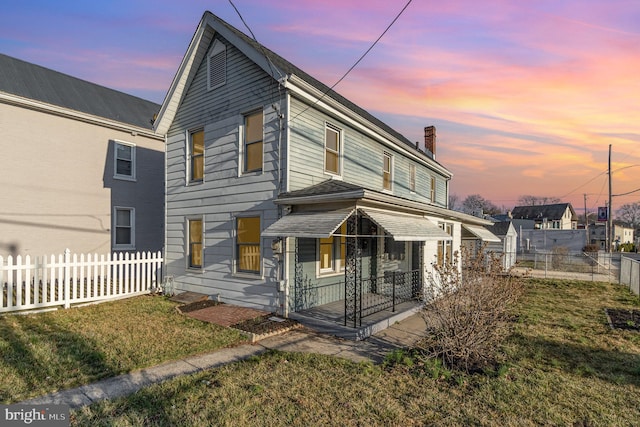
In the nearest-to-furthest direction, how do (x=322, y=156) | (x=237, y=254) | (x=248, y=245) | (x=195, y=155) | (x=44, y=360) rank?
(x=44, y=360) → (x=248, y=245) → (x=237, y=254) → (x=322, y=156) → (x=195, y=155)

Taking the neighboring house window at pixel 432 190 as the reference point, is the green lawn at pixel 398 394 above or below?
below

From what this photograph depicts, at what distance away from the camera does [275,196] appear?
891cm

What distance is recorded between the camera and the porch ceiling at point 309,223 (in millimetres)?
7234

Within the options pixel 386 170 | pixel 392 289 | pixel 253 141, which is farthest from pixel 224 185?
pixel 386 170

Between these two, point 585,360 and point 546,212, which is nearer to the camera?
point 585,360

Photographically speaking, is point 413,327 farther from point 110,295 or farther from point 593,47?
point 110,295

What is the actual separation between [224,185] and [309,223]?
385 centimetres

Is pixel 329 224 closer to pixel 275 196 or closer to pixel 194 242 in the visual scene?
pixel 275 196

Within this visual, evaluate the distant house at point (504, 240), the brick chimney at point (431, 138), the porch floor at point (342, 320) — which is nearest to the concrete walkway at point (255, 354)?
the porch floor at point (342, 320)

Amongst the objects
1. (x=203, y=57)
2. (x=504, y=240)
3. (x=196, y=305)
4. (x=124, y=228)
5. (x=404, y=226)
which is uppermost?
(x=203, y=57)

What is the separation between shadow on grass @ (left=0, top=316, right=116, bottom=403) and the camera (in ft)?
15.4

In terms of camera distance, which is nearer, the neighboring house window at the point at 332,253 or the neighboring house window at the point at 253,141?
the neighboring house window at the point at 253,141

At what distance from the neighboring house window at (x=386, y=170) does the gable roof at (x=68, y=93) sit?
11710 mm

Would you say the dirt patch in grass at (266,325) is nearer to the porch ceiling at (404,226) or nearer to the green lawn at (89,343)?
the green lawn at (89,343)
